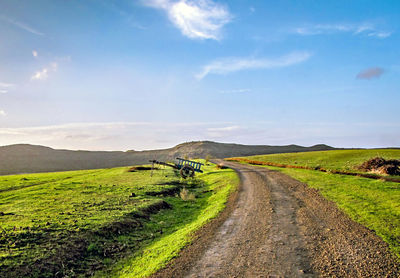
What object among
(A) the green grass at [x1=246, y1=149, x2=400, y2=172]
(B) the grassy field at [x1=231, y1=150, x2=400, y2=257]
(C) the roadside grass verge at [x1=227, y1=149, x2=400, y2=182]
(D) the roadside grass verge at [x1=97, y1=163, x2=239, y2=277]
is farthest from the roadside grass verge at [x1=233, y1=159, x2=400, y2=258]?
(A) the green grass at [x1=246, y1=149, x2=400, y2=172]

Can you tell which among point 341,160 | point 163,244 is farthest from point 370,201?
point 341,160

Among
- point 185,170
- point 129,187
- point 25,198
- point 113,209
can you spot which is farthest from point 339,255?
point 185,170

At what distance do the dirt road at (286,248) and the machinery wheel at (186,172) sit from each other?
19111 mm

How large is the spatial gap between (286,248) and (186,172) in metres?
24.9

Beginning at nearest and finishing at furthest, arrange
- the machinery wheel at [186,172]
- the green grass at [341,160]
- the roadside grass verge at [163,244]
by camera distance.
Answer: the roadside grass verge at [163,244] → the green grass at [341,160] → the machinery wheel at [186,172]

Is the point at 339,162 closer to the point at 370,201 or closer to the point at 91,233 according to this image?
the point at 370,201

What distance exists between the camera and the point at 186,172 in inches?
1288

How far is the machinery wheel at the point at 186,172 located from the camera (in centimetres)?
3219

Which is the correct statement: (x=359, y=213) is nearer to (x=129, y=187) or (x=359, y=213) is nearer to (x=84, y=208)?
(x=84, y=208)

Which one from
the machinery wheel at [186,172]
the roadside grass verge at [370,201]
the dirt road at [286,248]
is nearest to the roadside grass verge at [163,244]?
the dirt road at [286,248]

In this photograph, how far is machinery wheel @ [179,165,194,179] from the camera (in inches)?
1267

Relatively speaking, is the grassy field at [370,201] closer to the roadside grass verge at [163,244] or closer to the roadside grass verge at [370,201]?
the roadside grass verge at [370,201]

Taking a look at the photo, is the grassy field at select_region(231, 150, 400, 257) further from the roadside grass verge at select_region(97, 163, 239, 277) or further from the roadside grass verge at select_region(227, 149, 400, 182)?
the roadside grass verge at select_region(97, 163, 239, 277)

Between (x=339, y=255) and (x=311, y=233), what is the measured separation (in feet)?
6.44
